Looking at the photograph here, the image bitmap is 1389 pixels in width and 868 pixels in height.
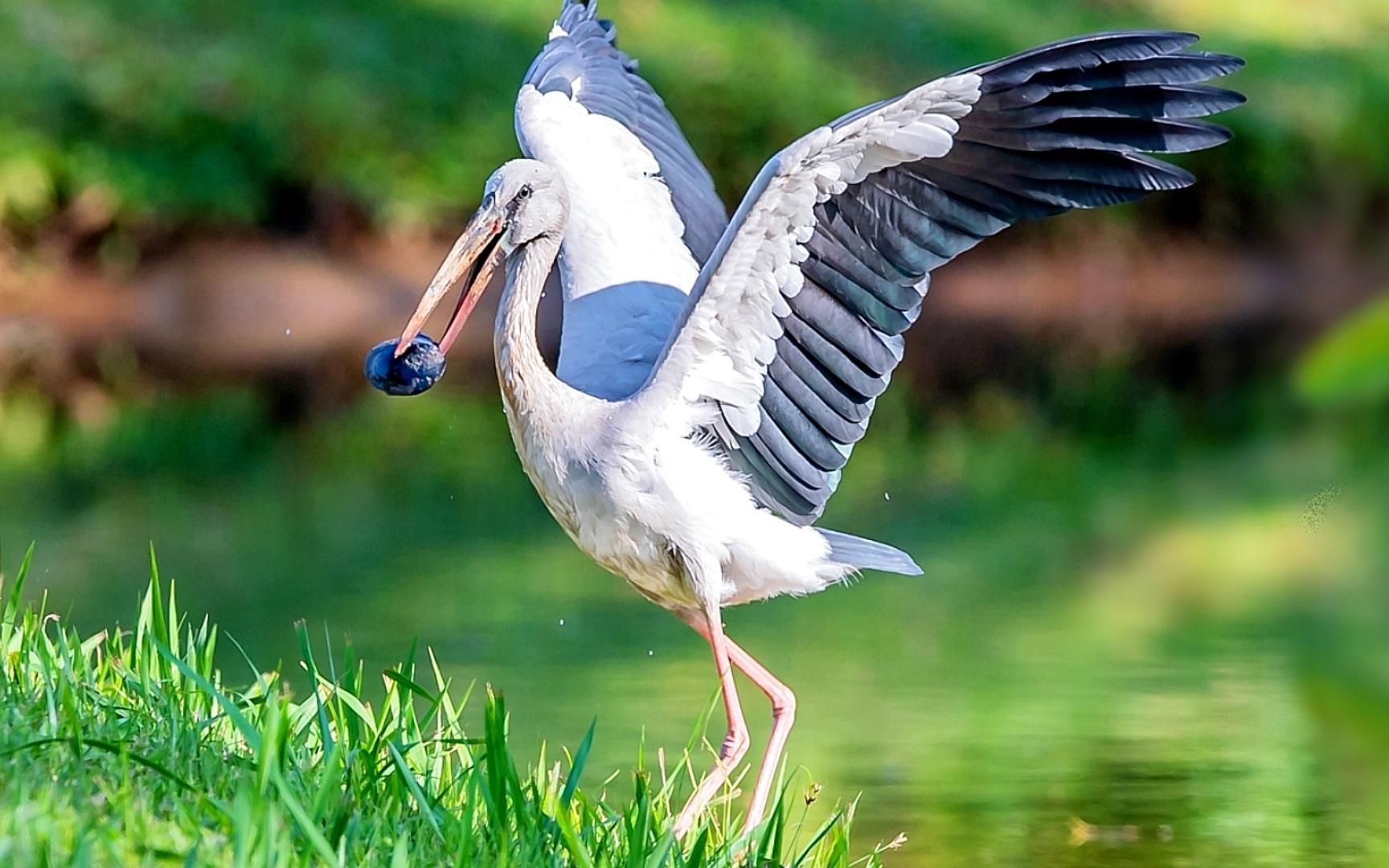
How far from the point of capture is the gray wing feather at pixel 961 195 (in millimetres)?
4449

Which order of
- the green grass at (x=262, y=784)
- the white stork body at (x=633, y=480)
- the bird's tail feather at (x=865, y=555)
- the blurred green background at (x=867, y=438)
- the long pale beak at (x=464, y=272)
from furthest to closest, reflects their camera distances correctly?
the blurred green background at (x=867, y=438) → the bird's tail feather at (x=865, y=555) → the long pale beak at (x=464, y=272) → the white stork body at (x=633, y=480) → the green grass at (x=262, y=784)

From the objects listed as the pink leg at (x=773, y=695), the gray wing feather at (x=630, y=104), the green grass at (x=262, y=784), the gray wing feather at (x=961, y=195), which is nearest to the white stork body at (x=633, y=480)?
the gray wing feather at (x=961, y=195)

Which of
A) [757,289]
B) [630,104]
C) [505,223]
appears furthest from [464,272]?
[630,104]

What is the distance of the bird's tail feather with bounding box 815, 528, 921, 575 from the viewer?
5.35m

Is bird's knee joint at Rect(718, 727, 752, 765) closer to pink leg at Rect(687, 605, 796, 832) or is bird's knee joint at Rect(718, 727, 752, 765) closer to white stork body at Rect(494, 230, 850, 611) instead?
pink leg at Rect(687, 605, 796, 832)

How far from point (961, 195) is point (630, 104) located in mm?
1808

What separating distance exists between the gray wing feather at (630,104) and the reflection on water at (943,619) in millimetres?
1368

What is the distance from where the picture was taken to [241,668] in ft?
24.0

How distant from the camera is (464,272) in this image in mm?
5234

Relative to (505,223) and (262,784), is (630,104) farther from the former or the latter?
(262,784)

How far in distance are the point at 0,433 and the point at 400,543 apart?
146 inches

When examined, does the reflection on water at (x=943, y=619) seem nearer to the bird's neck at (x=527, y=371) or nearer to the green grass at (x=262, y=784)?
the green grass at (x=262, y=784)

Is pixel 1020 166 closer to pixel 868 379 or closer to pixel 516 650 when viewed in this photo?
pixel 868 379

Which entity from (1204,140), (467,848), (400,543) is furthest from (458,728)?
(400,543)
